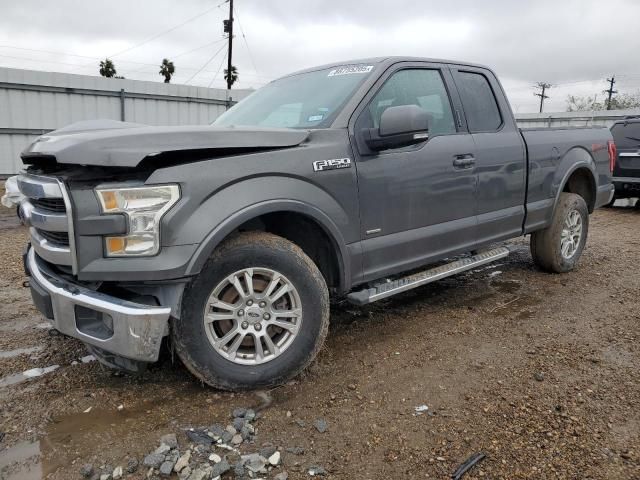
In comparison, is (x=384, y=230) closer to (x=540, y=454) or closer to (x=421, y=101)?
(x=421, y=101)

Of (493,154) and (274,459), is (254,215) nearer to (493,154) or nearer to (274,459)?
(274,459)

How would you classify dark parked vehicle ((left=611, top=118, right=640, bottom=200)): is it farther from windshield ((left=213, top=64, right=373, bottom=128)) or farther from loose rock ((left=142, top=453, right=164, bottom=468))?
loose rock ((left=142, top=453, right=164, bottom=468))

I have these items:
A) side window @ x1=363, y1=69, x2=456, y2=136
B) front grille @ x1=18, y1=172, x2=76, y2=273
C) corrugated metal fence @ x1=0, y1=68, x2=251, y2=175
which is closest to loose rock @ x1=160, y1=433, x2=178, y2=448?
front grille @ x1=18, y1=172, x2=76, y2=273

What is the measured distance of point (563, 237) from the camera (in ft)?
17.6

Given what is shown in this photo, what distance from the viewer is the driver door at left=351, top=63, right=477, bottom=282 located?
10.9 feet

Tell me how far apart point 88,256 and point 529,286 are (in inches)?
164

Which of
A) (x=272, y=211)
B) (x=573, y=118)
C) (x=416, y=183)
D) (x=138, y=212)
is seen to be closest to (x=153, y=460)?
(x=138, y=212)

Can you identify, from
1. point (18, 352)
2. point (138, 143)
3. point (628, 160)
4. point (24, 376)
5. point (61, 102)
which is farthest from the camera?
point (61, 102)

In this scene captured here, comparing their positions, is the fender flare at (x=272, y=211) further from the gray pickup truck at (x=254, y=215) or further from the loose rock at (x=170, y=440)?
the loose rock at (x=170, y=440)

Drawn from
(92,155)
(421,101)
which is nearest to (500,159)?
(421,101)

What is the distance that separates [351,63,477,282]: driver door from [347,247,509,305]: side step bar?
96 millimetres

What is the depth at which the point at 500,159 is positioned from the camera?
4.34 m

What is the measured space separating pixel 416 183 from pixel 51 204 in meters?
2.28

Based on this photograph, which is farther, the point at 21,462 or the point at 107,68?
the point at 107,68
